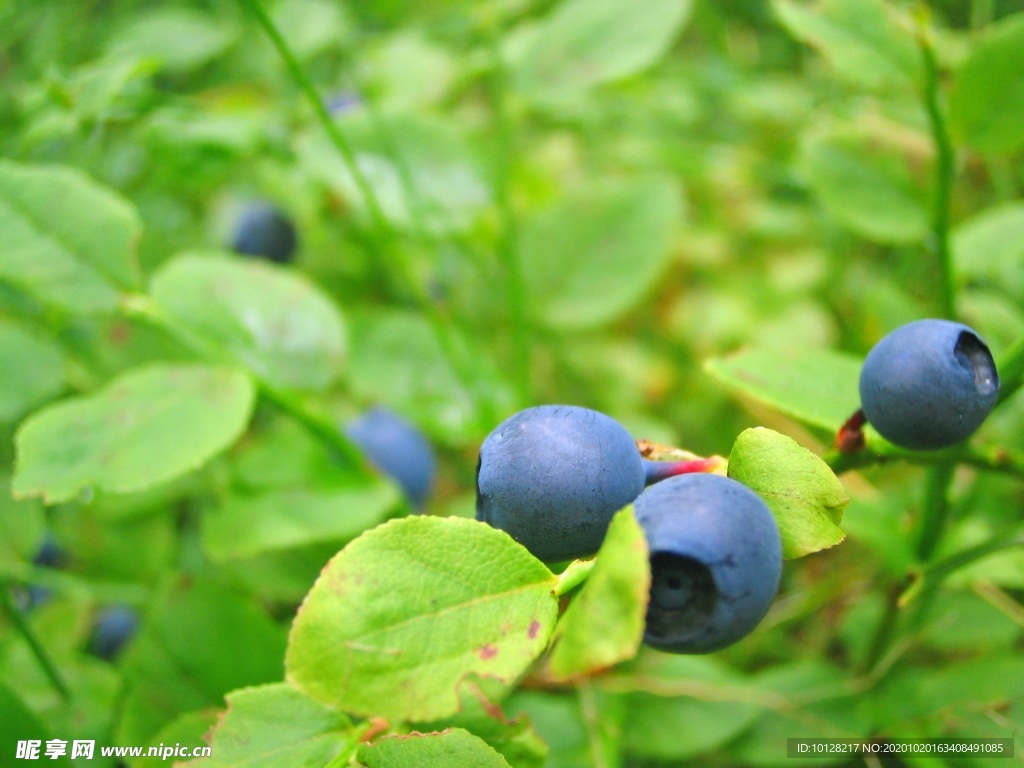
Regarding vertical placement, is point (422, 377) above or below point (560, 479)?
below

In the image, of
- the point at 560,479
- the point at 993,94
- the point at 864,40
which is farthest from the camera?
the point at 864,40

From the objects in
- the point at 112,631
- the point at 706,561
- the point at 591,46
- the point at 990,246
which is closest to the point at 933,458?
the point at 706,561

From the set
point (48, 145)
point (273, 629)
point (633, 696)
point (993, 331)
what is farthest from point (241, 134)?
point (993, 331)

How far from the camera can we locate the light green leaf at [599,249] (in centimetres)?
158

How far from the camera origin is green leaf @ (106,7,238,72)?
5.22 feet

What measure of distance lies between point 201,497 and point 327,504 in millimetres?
504

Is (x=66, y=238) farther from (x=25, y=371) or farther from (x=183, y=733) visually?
(x=183, y=733)

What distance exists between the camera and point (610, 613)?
43 centimetres

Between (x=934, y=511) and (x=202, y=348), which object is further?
(x=202, y=348)

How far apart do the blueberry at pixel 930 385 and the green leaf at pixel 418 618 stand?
0.29 metres

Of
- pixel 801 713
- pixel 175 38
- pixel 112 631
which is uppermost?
pixel 175 38

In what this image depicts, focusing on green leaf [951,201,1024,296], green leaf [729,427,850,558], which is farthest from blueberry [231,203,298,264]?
green leaf [729,427,850,558]

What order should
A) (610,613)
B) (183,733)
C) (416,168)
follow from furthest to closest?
1. (416,168)
2. (183,733)
3. (610,613)

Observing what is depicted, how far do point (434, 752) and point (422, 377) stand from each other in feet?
3.03
